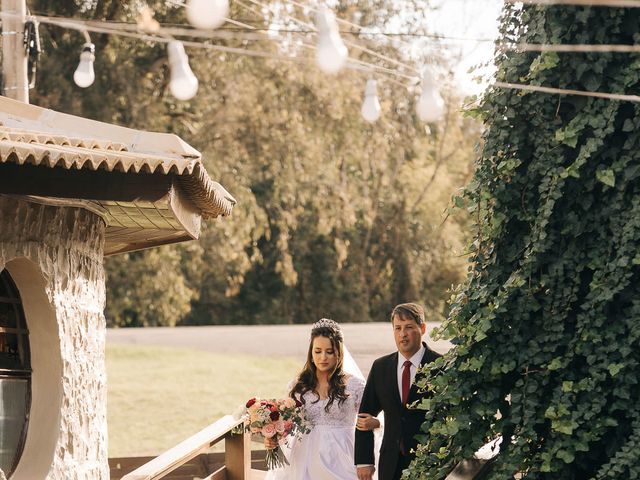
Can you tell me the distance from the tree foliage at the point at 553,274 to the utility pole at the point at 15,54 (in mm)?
5677

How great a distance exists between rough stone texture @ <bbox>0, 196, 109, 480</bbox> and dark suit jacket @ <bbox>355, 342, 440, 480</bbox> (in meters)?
1.66

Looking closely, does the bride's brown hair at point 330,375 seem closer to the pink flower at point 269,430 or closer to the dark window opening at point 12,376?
the pink flower at point 269,430

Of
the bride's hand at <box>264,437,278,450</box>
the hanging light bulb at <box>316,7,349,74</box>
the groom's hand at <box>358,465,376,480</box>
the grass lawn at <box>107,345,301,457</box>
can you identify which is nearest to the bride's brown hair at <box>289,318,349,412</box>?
the bride's hand at <box>264,437,278,450</box>

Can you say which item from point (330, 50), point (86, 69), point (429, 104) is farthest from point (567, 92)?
point (86, 69)

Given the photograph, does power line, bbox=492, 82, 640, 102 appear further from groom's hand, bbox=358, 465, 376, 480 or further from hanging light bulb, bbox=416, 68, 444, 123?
Answer: groom's hand, bbox=358, 465, 376, 480

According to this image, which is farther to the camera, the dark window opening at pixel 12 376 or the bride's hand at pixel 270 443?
the bride's hand at pixel 270 443

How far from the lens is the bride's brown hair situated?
7.10 metres

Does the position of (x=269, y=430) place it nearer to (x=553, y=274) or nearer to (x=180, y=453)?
(x=180, y=453)

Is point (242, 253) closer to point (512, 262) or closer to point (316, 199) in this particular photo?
point (316, 199)

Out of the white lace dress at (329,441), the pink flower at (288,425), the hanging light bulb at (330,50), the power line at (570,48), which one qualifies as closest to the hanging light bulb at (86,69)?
the white lace dress at (329,441)

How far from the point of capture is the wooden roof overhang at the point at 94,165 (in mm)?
5469

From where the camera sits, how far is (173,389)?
25.8m

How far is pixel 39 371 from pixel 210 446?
2.03m

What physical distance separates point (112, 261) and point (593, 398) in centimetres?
1598
